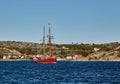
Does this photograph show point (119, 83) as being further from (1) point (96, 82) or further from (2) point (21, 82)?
(2) point (21, 82)

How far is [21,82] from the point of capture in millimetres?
96188

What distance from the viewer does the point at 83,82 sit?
97375mm

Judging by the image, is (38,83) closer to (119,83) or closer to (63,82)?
(63,82)

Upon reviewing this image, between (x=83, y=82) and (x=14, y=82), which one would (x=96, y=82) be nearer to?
(x=83, y=82)

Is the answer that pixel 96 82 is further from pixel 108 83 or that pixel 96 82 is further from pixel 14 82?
pixel 14 82

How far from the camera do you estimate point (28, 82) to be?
96.6 meters

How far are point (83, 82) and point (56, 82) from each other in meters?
5.28

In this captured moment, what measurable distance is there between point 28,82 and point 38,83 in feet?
9.19

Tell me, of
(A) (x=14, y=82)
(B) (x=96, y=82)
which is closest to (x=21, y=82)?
(A) (x=14, y=82)

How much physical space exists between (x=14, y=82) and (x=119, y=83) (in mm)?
20061

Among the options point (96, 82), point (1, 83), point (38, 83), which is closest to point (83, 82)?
point (96, 82)

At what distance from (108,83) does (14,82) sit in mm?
17996

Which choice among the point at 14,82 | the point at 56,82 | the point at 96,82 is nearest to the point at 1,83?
the point at 14,82

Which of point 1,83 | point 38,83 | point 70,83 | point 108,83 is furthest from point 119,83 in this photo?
point 1,83
